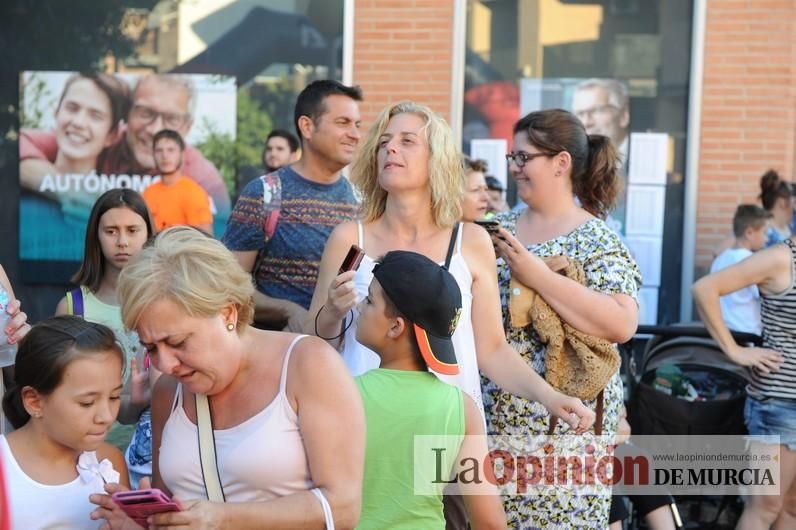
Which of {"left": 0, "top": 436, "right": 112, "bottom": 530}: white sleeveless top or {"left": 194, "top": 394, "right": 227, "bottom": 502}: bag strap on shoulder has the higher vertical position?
{"left": 194, "top": 394, "right": 227, "bottom": 502}: bag strap on shoulder

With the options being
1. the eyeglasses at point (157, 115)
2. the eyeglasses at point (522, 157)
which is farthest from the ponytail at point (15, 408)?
the eyeglasses at point (157, 115)

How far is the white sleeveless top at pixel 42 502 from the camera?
2686 millimetres

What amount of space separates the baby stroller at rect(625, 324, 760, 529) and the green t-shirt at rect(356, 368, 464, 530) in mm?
3532

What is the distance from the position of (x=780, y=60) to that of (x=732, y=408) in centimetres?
363

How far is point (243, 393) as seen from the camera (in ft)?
8.36

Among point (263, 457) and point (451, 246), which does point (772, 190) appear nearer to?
point (451, 246)

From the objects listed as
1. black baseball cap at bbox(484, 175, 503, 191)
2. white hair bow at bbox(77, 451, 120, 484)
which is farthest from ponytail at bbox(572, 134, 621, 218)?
black baseball cap at bbox(484, 175, 503, 191)

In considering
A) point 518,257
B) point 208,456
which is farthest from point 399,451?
point 518,257

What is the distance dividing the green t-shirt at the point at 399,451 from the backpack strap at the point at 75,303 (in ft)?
5.50

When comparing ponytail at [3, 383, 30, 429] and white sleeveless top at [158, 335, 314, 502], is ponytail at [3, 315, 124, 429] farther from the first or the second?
white sleeveless top at [158, 335, 314, 502]

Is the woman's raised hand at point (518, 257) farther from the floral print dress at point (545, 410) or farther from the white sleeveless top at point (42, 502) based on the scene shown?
the white sleeveless top at point (42, 502)

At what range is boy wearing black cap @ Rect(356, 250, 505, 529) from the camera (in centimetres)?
280

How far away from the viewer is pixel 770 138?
842 centimetres

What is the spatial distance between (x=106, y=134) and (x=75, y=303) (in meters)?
4.75
